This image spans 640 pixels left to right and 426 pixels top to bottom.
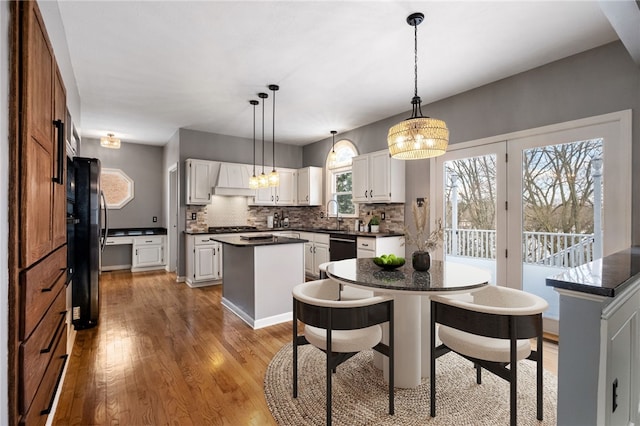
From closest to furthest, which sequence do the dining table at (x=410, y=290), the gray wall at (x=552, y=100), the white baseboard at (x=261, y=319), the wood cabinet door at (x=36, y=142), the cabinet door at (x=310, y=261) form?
the wood cabinet door at (x=36, y=142), the dining table at (x=410, y=290), the gray wall at (x=552, y=100), the white baseboard at (x=261, y=319), the cabinet door at (x=310, y=261)

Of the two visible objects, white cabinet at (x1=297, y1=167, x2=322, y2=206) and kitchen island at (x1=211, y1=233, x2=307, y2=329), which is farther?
white cabinet at (x1=297, y1=167, x2=322, y2=206)

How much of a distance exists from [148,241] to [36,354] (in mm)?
5786

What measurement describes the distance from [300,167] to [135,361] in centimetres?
524

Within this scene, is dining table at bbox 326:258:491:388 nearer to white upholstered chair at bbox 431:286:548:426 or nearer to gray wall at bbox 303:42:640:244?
white upholstered chair at bbox 431:286:548:426

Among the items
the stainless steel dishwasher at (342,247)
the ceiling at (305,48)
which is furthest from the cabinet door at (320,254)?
the ceiling at (305,48)

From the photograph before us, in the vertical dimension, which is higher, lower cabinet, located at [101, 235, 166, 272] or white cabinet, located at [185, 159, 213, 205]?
white cabinet, located at [185, 159, 213, 205]

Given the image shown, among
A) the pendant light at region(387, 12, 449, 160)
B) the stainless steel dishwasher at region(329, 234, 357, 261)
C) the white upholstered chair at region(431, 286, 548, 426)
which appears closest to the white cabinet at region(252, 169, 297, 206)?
the stainless steel dishwasher at region(329, 234, 357, 261)

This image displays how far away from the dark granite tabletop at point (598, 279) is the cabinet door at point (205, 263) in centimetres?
510

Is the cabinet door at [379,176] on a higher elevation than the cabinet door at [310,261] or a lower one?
higher

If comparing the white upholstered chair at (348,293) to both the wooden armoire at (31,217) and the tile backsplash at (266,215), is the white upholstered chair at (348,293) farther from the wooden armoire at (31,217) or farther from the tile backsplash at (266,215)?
the tile backsplash at (266,215)

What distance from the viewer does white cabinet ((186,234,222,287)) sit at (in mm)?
5309

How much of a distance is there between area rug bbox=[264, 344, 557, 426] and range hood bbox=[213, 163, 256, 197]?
386cm

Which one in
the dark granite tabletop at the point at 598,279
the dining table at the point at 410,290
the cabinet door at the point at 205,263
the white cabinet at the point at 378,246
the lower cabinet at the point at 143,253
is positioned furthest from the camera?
the lower cabinet at the point at 143,253

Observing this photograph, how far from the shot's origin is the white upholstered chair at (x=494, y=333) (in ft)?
5.38
